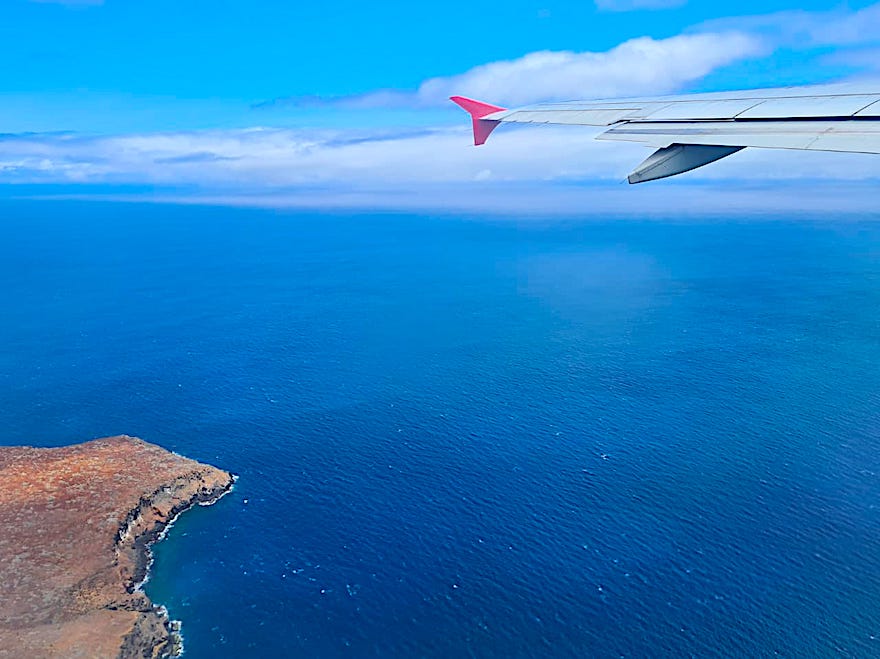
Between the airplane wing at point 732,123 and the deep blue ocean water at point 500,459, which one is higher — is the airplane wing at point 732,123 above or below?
above

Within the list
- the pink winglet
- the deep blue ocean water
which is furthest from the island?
the pink winglet

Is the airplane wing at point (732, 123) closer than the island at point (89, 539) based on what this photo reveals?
Yes

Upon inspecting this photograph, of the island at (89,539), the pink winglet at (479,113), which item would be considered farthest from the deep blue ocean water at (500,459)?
the pink winglet at (479,113)

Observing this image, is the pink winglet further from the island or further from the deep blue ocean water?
the island

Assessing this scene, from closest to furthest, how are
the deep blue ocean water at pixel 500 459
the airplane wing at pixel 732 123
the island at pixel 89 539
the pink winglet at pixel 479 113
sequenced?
the airplane wing at pixel 732 123 < the pink winglet at pixel 479 113 < the island at pixel 89 539 < the deep blue ocean water at pixel 500 459

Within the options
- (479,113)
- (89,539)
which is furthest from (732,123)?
(89,539)

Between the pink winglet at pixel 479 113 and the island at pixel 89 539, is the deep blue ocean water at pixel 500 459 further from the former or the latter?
the pink winglet at pixel 479 113

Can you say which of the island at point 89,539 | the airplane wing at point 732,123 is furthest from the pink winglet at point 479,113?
the island at point 89,539

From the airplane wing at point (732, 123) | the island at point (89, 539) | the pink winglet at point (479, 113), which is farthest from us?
the island at point (89, 539)
